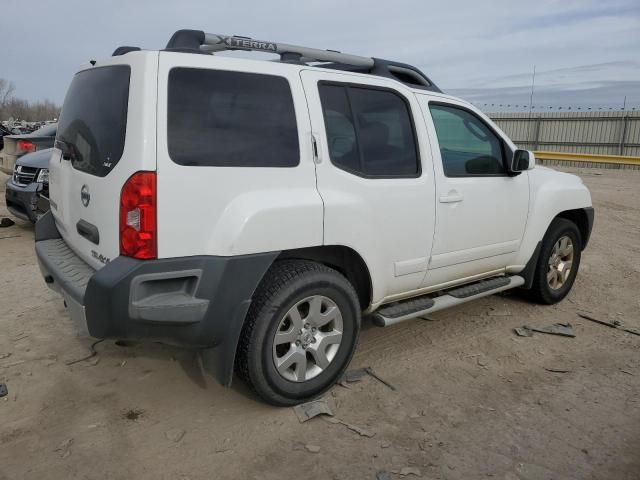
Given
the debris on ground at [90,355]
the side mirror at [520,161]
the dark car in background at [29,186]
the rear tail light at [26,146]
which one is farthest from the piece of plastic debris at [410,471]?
the rear tail light at [26,146]

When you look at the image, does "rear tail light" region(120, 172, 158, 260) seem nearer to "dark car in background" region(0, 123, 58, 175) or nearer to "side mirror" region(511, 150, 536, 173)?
"side mirror" region(511, 150, 536, 173)

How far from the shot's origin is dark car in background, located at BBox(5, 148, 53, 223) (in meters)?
6.88

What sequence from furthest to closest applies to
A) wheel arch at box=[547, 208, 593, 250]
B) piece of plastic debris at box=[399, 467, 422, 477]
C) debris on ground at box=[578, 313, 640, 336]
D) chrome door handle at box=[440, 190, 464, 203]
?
wheel arch at box=[547, 208, 593, 250]
debris on ground at box=[578, 313, 640, 336]
chrome door handle at box=[440, 190, 464, 203]
piece of plastic debris at box=[399, 467, 422, 477]

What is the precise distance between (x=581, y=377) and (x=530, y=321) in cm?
104

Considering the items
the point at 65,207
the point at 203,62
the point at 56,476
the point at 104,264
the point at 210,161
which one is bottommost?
the point at 56,476

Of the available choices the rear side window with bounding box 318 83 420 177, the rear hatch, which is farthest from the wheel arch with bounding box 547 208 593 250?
the rear hatch

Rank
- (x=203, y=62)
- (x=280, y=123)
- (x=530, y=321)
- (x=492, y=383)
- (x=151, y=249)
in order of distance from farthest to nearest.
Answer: (x=530, y=321) < (x=492, y=383) < (x=280, y=123) < (x=203, y=62) < (x=151, y=249)

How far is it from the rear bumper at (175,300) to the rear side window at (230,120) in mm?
518

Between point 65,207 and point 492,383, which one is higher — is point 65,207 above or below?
above

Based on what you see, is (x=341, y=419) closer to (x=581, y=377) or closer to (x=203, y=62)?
(x=581, y=377)

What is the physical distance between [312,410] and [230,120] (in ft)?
5.61

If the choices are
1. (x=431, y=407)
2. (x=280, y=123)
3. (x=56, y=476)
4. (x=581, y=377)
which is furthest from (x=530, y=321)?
(x=56, y=476)

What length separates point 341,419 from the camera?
308cm

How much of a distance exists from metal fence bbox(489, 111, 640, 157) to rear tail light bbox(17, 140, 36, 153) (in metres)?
20.5
